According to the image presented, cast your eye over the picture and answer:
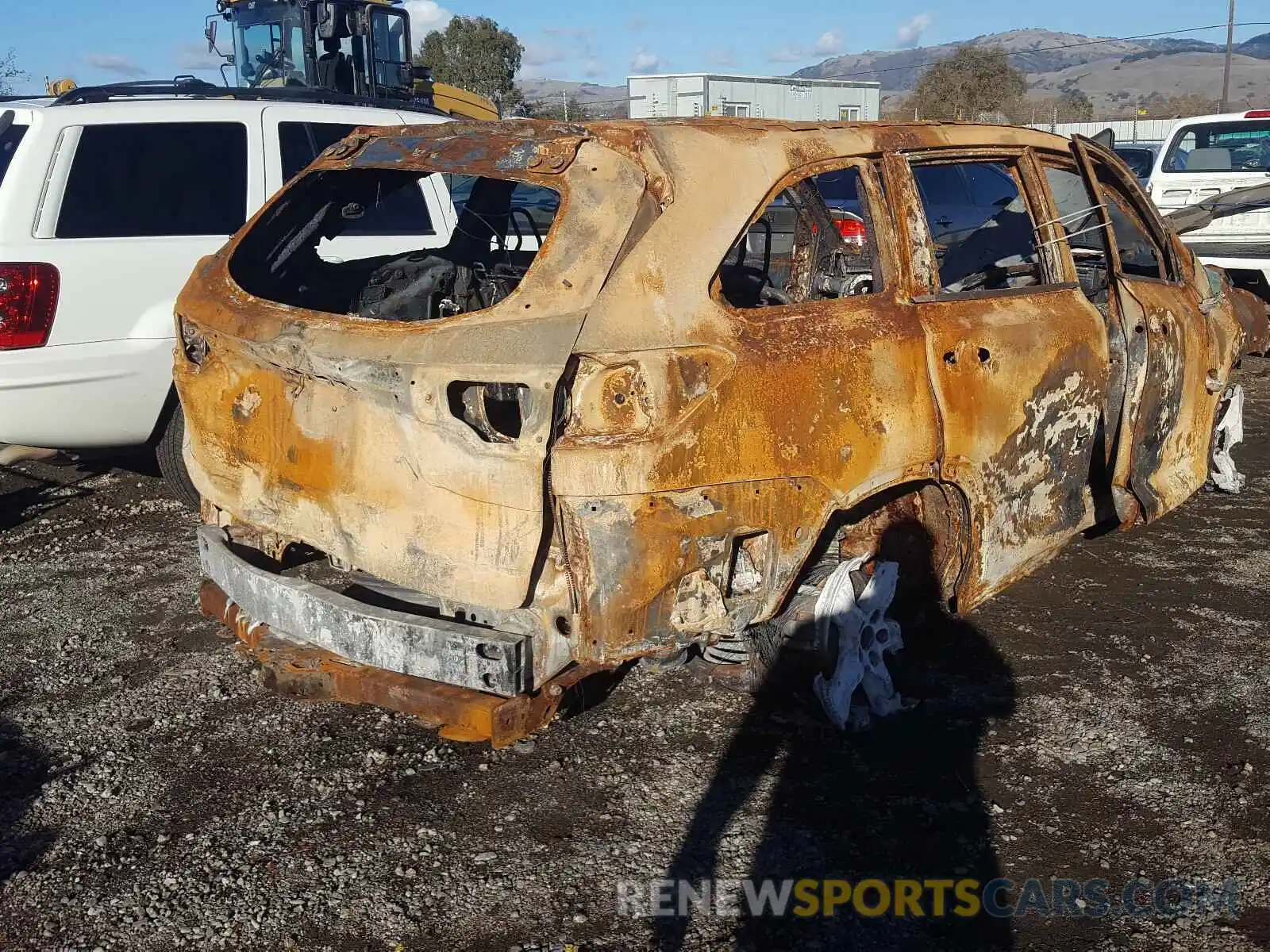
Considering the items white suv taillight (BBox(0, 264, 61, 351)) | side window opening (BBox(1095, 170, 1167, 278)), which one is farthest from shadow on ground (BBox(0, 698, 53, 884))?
side window opening (BBox(1095, 170, 1167, 278))

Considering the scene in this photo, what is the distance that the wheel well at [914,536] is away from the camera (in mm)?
3666

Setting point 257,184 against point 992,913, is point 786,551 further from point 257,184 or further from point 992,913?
point 257,184

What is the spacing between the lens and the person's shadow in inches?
109

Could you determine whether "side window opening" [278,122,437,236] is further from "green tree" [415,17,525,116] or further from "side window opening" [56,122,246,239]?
"green tree" [415,17,525,116]

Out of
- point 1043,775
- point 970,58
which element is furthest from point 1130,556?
point 970,58

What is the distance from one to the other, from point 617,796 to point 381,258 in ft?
8.18

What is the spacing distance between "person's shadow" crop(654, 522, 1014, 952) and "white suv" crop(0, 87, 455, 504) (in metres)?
3.24

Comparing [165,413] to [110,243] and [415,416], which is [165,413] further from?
[415,416]

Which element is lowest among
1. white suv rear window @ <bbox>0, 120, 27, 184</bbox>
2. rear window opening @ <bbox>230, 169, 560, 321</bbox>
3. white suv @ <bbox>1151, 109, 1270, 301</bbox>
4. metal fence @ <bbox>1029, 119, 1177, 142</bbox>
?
rear window opening @ <bbox>230, 169, 560, 321</bbox>

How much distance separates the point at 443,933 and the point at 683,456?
128 centimetres

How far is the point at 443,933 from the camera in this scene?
8.93 feet

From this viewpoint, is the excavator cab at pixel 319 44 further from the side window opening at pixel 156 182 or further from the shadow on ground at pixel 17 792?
the shadow on ground at pixel 17 792

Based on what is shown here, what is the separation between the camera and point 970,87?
144ft

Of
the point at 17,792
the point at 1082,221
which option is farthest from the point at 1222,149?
the point at 17,792
